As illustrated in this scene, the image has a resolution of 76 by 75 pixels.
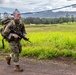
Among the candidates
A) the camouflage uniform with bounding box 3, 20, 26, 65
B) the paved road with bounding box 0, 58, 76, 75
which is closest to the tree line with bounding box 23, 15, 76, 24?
the paved road with bounding box 0, 58, 76, 75

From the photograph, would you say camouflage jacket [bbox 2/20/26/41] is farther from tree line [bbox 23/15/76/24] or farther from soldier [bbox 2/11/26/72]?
tree line [bbox 23/15/76/24]

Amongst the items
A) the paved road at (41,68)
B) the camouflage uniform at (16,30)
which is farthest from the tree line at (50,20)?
the camouflage uniform at (16,30)

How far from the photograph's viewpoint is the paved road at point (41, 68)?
9.41 metres

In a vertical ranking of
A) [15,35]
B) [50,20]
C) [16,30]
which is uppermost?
[16,30]

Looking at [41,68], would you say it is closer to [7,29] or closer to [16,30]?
[16,30]

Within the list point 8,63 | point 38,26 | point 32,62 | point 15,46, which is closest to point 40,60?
point 32,62

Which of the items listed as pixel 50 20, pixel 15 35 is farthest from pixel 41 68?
pixel 50 20

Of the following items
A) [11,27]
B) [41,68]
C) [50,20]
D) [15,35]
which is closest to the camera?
[15,35]

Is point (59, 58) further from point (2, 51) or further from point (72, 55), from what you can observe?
point (2, 51)

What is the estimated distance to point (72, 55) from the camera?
1182 cm

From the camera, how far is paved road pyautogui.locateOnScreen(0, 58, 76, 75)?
30.9 feet

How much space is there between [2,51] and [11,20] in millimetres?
4241

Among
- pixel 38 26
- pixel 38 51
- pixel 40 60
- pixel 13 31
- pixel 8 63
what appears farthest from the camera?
pixel 38 26

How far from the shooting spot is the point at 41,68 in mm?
10125
